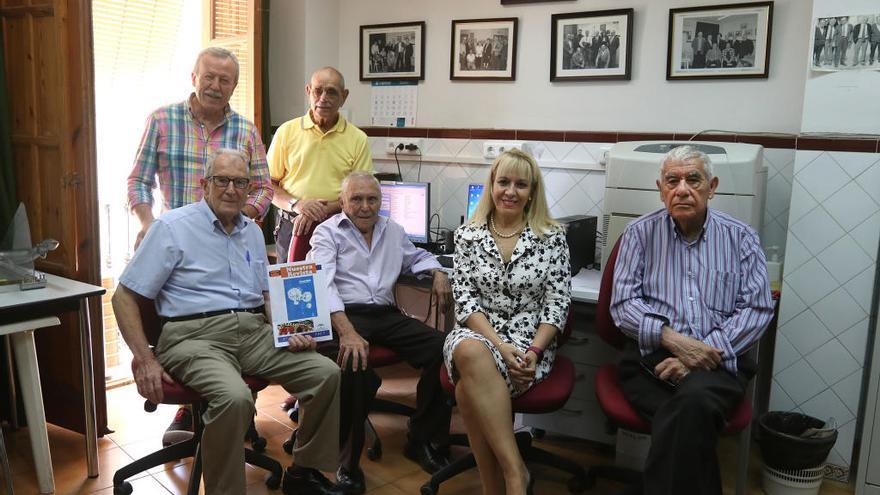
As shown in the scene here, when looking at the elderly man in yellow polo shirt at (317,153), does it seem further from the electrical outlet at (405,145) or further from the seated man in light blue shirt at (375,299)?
the electrical outlet at (405,145)

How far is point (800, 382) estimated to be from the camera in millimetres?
2760

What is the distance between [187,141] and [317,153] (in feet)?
2.11

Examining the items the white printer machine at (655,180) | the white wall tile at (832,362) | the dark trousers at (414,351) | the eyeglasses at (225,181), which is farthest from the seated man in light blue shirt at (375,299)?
the white wall tile at (832,362)

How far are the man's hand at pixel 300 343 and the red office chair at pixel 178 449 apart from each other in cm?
15

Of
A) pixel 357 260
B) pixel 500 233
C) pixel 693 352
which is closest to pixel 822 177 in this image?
pixel 693 352

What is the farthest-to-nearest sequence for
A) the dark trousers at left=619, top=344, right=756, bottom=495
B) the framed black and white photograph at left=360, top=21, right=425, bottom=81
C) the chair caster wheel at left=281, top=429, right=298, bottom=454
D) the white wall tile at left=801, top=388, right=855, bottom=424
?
the framed black and white photograph at left=360, top=21, right=425, bottom=81, the chair caster wheel at left=281, top=429, right=298, bottom=454, the white wall tile at left=801, top=388, right=855, bottom=424, the dark trousers at left=619, top=344, right=756, bottom=495

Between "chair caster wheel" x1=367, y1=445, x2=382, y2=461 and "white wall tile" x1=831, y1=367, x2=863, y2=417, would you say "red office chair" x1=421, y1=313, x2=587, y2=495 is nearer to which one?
"chair caster wheel" x1=367, y1=445, x2=382, y2=461

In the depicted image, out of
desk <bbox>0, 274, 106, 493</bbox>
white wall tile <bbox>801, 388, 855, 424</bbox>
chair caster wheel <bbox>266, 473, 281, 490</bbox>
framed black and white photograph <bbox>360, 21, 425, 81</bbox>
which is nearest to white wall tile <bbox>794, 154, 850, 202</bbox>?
white wall tile <bbox>801, 388, 855, 424</bbox>

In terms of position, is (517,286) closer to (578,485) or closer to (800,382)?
(578,485)

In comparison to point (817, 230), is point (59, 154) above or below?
above

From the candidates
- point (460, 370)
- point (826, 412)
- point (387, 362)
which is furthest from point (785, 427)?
point (387, 362)

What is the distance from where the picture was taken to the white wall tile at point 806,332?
2695 mm

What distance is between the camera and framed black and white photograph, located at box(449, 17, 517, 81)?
3.54 metres

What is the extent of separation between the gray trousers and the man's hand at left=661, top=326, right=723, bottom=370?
110 centimetres
